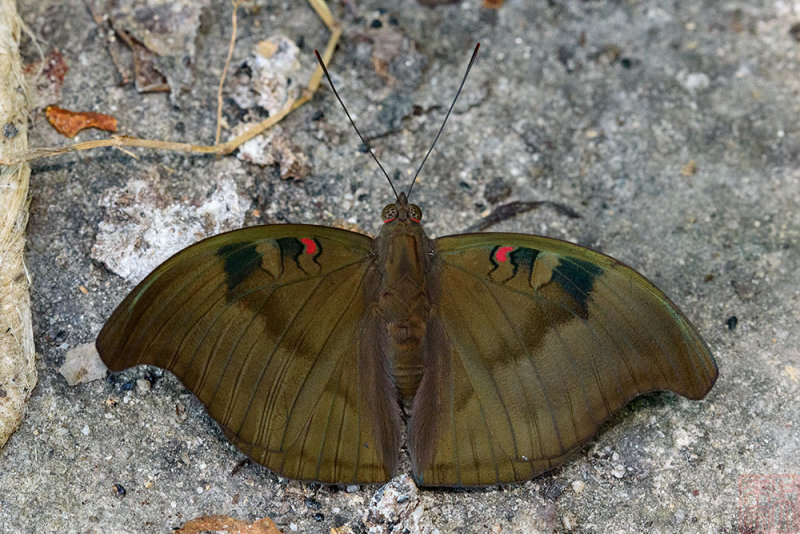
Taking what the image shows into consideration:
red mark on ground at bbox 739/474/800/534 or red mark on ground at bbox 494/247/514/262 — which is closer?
red mark on ground at bbox 494/247/514/262

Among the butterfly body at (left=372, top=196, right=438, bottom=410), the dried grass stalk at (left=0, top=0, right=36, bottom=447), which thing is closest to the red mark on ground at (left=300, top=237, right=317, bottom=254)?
the butterfly body at (left=372, top=196, right=438, bottom=410)

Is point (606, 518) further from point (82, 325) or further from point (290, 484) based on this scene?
point (82, 325)

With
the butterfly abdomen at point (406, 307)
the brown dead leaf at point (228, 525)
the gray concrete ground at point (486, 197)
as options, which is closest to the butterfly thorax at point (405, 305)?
the butterfly abdomen at point (406, 307)

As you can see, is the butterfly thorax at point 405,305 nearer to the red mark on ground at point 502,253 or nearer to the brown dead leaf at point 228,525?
the red mark on ground at point 502,253

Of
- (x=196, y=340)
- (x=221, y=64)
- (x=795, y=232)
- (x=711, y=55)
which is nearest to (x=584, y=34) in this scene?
(x=711, y=55)

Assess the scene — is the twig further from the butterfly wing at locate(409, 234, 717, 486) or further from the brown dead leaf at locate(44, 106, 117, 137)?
the butterfly wing at locate(409, 234, 717, 486)
